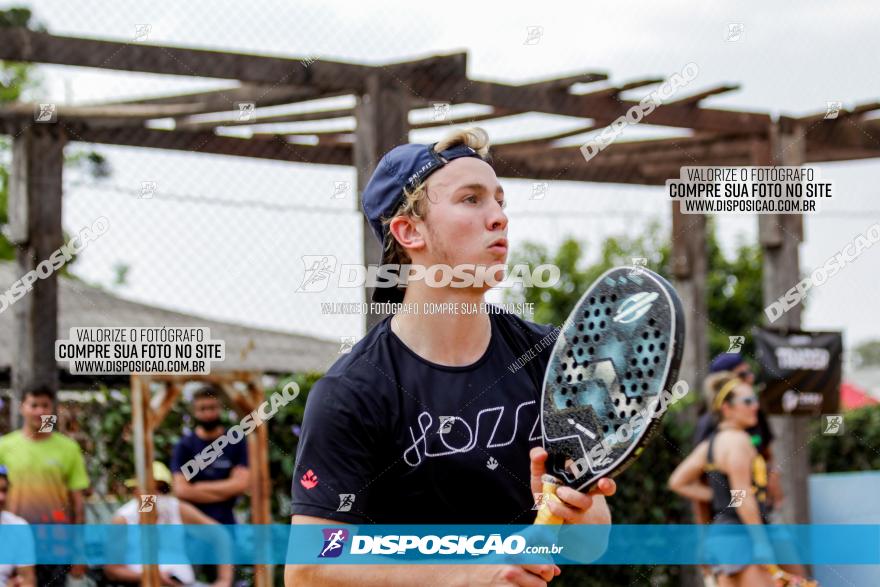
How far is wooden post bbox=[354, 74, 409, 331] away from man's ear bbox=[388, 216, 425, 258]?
9.47 feet

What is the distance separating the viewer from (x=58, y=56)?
18.8 feet

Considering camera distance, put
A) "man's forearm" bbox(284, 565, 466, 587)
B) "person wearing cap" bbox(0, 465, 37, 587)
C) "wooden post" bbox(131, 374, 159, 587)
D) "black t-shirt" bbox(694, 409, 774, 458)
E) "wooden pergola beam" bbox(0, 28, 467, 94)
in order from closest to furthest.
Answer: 1. "man's forearm" bbox(284, 565, 466, 587)
2. "wooden pergola beam" bbox(0, 28, 467, 94)
3. "person wearing cap" bbox(0, 465, 37, 587)
4. "wooden post" bbox(131, 374, 159, 587)
5. "black t-shirt" bbox(694, 409, 774, 458)

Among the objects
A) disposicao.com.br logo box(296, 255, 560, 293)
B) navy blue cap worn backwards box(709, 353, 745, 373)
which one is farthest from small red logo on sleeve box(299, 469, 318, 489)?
navy blue cap worn backwards box(709, 353, 745, 373)

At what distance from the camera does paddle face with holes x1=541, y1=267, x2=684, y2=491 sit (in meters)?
2.40

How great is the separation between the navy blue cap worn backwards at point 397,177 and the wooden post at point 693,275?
677cm

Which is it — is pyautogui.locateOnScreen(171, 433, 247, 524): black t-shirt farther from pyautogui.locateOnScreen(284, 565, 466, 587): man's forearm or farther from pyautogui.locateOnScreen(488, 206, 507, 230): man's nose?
pyautogui.locateOnScreen(284, 565, 466, 587): man's forearm

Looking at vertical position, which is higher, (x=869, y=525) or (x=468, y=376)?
(x=468, y=376)

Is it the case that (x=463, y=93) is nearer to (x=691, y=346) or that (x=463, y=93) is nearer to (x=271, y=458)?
(x=271, y=458)

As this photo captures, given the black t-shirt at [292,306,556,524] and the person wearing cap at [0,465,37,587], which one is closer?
the black t-shirt at [292,306,556,524]

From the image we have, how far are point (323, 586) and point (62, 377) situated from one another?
676 cm

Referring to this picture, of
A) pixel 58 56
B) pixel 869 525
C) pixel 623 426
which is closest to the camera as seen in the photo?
pixel 623 426

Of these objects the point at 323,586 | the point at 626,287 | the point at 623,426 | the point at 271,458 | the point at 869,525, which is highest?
the point at 626,287

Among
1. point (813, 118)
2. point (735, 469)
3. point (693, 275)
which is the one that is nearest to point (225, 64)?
point (735, 469)

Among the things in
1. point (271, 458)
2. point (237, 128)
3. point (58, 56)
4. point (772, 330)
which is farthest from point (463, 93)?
point (772, 330)
